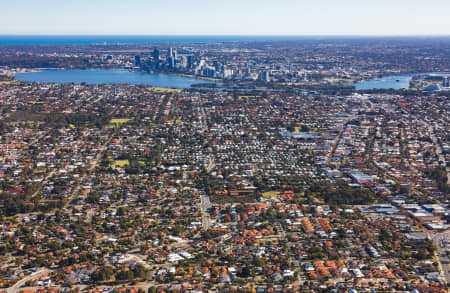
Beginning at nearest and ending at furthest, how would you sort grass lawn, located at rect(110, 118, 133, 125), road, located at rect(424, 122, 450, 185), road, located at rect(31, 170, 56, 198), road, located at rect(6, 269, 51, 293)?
road, located at rect(6, 269, 51, 293), road, located at rect(31, 170, 56, 198), road, located at rect(424, 122, 450, 185), grass lawn, located at rect(110, 118, 133, 125)

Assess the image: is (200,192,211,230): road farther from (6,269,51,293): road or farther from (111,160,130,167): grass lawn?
(111,160,130,167): grass lawn

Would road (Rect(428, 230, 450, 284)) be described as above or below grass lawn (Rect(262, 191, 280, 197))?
below

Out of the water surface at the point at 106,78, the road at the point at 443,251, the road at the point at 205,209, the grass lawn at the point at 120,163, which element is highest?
the water surface at the point at 106,78

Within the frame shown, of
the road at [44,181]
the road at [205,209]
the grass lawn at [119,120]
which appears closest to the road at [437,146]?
the road at [205,209]

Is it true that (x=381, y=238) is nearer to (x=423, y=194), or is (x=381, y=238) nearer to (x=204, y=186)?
(x=423, y=194)

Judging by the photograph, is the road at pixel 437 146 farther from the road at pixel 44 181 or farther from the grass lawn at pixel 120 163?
the road at pixel 44 181

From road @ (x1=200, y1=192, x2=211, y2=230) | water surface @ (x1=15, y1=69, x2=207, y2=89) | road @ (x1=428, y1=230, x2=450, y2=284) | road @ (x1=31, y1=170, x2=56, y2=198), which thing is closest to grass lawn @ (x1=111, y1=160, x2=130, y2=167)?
road @ (x1=31, y1=170, x2=56, y2=198)

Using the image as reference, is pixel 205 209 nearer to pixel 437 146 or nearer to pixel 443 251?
pixel 443 251

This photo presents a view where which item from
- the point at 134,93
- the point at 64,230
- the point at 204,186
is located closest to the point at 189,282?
the point at 64,230
